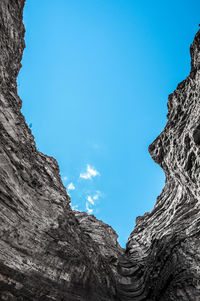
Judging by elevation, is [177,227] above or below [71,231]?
above

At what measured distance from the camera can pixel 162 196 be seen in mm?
24594

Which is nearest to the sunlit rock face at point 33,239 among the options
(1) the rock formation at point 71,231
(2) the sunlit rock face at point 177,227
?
(1) the rock formation at point 71,231

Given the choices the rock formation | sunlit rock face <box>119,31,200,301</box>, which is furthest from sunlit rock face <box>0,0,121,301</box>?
sunlit rock face <box>119,31,200,301</box>

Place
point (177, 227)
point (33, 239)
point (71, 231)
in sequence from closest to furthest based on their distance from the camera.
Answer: point (33, 239) → point (71, 231) → point (177, 227)

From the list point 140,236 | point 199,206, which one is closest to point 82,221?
point 140,236

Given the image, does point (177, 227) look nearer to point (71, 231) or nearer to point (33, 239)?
point (71, 231)

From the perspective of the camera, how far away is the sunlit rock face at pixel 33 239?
6633 mm

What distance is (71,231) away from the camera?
11898mm

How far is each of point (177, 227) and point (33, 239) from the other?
12.5 metres

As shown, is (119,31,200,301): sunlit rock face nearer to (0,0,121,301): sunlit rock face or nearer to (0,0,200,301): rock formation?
(0,0,200,301): rock formation

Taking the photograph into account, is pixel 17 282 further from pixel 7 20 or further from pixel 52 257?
pixel 7 20

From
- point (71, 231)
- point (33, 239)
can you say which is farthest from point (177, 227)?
point (33, 239)

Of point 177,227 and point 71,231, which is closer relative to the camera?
point 71,231

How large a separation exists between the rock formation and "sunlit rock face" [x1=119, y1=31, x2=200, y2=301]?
7 cm
